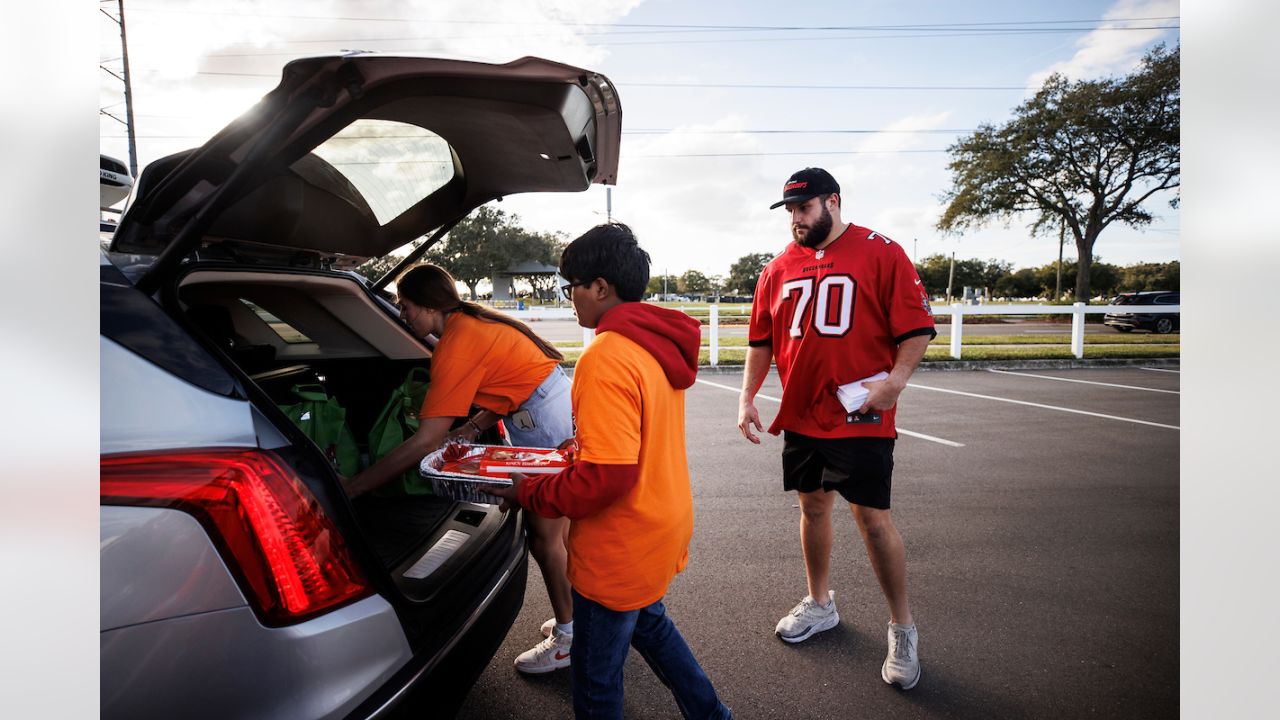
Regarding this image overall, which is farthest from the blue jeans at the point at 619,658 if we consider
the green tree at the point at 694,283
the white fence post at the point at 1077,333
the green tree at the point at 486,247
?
the green tree at the point at 694,283

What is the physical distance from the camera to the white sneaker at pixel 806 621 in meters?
2.62

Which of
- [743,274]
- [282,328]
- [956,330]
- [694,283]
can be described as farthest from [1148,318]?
[694,283]

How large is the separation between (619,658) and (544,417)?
3.42ft

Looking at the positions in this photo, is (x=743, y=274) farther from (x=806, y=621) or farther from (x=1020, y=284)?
(x=806, y=621)

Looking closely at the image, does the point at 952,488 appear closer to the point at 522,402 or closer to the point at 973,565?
the point at 973,565

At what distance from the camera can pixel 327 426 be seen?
9.06 ft

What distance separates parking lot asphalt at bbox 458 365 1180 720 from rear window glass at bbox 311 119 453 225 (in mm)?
1938

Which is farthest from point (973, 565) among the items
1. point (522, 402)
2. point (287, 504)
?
point (287, 504)

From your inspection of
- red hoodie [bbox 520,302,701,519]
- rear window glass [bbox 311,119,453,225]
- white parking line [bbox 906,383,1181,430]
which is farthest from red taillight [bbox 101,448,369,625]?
white parking line [bbox 906,383,1181,430]

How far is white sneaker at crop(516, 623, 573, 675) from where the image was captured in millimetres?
2396

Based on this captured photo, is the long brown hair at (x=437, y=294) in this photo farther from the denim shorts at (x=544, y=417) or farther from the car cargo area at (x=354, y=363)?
the car cargo area at (x=354, y=363)

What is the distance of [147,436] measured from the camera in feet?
3.81

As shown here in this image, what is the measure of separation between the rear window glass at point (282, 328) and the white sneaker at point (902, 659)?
3.25 metres

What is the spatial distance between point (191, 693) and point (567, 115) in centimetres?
154
